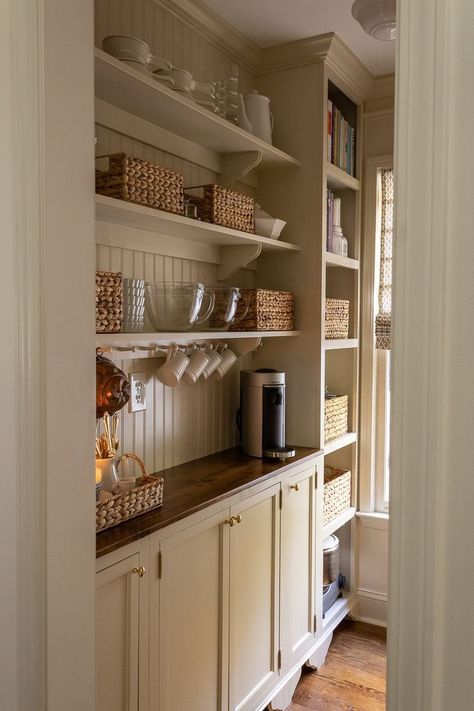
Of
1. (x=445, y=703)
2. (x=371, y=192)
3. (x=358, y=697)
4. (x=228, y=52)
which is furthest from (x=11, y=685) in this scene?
(x=371, y=192)

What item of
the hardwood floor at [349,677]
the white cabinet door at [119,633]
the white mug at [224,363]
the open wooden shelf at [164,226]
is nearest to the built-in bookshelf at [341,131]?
the open wooden shelf at [164,226]

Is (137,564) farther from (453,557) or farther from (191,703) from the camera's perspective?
(453,557)

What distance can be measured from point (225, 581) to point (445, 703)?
1.45 m

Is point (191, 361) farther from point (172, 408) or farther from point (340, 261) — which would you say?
point (340, 261)

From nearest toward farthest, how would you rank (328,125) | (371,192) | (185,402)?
(185,402), (328,125), (371,192)

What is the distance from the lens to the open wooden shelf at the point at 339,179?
2.80 meters

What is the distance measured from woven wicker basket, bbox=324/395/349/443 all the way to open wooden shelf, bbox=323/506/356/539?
0.40 m

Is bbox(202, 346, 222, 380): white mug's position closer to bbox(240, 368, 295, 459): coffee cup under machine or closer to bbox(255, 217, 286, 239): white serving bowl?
bbox(240, 368, 295, 459): coffee cup under machine

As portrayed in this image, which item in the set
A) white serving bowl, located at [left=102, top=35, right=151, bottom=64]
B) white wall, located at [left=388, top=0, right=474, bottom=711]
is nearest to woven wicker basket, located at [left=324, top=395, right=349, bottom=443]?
white serving bowl, located at [left=102, top=35, right=151, bottom=64]

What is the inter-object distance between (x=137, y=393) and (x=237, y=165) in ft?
3.43

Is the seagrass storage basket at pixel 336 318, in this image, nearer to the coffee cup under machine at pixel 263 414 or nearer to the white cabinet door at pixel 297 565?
the coffee cup under machine at pixel 263 414

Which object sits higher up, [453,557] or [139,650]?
[453,557]

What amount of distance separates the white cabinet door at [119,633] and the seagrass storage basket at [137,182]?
0.98m

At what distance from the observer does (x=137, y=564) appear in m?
1.64
